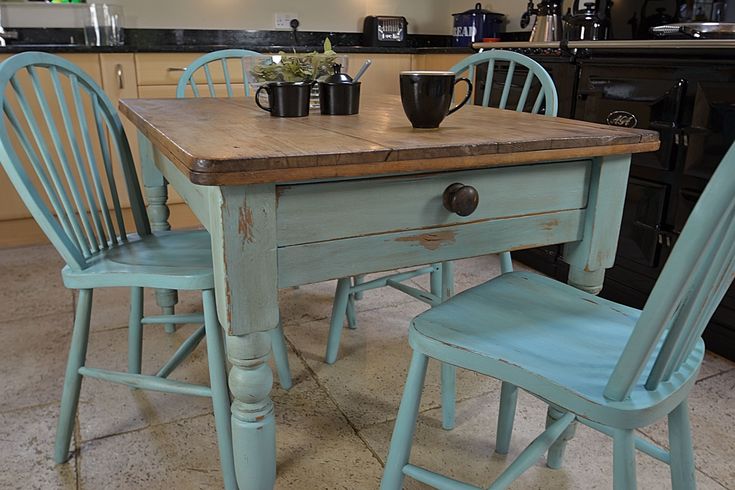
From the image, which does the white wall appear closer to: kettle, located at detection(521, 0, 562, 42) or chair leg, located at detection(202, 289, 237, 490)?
kettle, located at detection(521, 0, 562, 42)

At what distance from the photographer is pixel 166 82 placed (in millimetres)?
3174

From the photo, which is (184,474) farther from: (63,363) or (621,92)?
(621,92)

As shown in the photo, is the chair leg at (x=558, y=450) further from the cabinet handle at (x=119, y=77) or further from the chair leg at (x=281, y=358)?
the cabinet handle at (x=119, y=77)

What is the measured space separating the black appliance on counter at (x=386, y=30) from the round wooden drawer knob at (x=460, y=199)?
331 centimetres

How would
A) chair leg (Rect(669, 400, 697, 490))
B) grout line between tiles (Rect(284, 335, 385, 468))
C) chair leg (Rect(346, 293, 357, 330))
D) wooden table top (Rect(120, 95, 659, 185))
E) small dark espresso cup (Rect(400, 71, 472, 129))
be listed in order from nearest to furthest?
wooden table top (Rect(120, 95, 659, 185)) < chair leg (Rect(669, 400, 697, 490)) < small dark espresso cup (Rect(400, 71, 472, 129)) < grout line between tiles (Rect(284, 335, 385, 468)) < chair leg (Rect(346, 293, 357, 330))

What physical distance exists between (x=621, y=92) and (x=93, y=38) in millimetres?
2795

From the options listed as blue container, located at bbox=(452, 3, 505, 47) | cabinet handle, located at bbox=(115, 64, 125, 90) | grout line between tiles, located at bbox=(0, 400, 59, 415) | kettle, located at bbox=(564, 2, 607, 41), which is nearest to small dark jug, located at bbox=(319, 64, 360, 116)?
grout line between tiles, located at bbox=(0, 400, 59, 415)

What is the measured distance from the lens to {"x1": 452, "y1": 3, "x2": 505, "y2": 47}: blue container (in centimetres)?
374

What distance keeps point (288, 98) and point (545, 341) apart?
2.46 ft

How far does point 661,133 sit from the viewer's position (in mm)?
2123

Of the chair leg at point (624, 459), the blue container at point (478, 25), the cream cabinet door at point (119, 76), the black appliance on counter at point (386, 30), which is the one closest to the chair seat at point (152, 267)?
the chair leg at point (624, 459)

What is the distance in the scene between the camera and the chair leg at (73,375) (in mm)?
1406

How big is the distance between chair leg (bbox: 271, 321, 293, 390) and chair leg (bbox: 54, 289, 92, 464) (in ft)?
1.62

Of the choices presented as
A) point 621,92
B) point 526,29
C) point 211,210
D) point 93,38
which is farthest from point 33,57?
point 526,29
